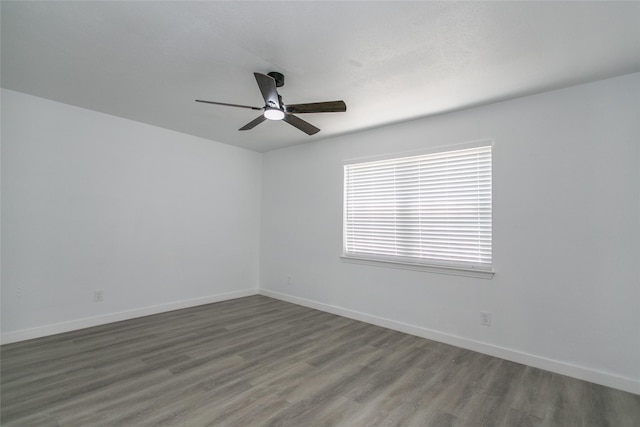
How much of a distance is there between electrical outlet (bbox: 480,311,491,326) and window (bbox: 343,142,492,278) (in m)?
0.46

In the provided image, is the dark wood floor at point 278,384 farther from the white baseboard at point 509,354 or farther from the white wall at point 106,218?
the white wall at point 106,218

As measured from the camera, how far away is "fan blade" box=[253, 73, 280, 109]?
221cm

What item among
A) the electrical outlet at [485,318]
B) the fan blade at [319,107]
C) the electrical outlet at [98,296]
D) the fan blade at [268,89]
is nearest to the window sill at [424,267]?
the electrical outlet at [485,318]

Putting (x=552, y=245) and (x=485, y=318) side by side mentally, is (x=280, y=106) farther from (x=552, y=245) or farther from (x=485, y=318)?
(x=485, y=318)

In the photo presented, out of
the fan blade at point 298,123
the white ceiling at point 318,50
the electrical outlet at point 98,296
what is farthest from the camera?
the electrical outlet at point 98,296

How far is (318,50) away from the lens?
2.29 metres

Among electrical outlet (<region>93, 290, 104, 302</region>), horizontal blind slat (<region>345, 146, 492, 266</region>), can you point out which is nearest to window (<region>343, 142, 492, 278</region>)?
horizontal blind slat (<region>345, 146, 492, 266</region>)

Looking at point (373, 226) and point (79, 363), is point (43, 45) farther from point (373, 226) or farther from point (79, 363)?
point (373, 226)

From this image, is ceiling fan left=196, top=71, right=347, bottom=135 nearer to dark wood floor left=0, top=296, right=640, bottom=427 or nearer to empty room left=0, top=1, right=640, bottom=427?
empty room left=0, top=1, right=640, bottom=427

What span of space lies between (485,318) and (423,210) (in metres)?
1.36

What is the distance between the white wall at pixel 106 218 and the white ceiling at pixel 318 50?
1.94 feet

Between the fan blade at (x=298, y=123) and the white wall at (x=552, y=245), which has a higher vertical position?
the fan blade at (x=298, y=123)

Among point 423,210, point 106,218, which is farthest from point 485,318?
point 106,218

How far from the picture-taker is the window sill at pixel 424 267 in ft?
10.5
